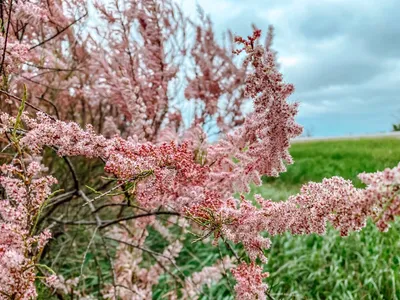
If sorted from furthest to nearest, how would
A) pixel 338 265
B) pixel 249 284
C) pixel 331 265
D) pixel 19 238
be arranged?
pixel 338 265 < pixel 331 265 < pixel 249 284 < pixel 19 238

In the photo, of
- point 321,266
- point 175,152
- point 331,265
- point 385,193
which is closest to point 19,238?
point 175,152

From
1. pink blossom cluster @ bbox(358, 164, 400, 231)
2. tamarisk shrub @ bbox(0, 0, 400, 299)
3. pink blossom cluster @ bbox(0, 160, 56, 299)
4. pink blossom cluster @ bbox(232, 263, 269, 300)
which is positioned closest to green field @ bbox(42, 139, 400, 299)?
tamarisk shrub @ bbox(0, 0, 400, 299)

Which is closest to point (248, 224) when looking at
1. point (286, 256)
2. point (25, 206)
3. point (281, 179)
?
point (25, 206)

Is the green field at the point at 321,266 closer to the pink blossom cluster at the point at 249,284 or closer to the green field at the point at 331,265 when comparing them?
the green field at the point at 331,265

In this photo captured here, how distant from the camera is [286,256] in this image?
14.7 ft

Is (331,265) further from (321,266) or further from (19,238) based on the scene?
(19,238)

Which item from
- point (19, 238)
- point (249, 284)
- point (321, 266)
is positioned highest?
point (19, 238)

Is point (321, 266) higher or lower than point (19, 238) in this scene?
lower

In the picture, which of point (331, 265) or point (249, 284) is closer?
point (249, 284)

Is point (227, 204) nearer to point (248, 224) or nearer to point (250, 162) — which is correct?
point (248, 224)

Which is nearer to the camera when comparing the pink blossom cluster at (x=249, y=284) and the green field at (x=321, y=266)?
the pink blossom cluster at (x=249, y=284)

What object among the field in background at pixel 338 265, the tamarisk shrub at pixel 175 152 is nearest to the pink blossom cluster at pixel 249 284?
the tamarisk shrub at pixel 175 152

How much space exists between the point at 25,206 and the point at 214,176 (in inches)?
24.8

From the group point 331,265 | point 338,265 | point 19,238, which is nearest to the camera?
point 19,238
